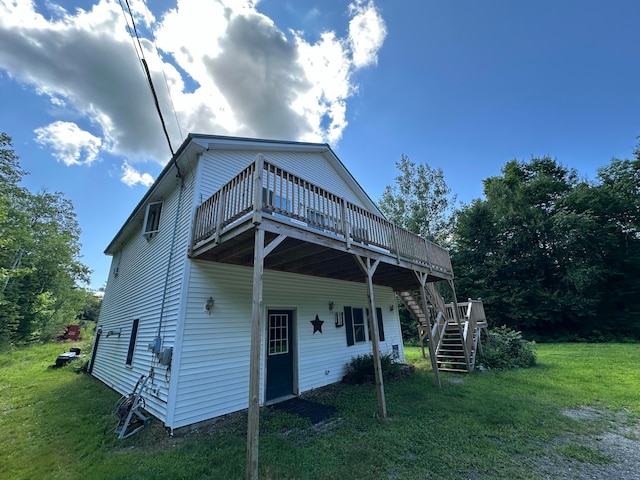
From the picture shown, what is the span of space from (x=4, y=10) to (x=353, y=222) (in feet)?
24.3

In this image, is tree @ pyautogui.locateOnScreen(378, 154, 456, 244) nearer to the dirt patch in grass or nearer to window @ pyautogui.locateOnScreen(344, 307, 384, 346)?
window @ pyautogui.locateOnScreen(344, 307, 384, 346)

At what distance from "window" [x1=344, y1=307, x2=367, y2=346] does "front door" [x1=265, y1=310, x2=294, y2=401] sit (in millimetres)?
2356

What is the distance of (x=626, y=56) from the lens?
10594mm

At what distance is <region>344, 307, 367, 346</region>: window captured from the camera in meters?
8.59

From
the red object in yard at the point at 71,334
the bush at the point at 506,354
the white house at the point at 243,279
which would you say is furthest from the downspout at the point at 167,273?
the red object in yard at the point at 71,334

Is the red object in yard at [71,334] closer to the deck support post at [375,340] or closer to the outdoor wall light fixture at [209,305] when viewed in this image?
the outdoor wall light fixture at [209,305]

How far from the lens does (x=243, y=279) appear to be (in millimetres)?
6176

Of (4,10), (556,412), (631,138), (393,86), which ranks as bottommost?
(556,412)

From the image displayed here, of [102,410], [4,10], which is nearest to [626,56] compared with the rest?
[4,10]

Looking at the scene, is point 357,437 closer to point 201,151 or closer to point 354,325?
point 354,325

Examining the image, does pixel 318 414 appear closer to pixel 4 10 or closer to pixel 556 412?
pixel 556 412

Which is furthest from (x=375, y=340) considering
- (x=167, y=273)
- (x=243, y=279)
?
(x=167, y=273)

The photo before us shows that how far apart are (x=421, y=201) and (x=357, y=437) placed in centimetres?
2153

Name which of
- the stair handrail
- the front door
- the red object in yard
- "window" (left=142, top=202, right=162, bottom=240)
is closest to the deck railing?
the front door
